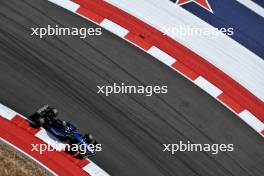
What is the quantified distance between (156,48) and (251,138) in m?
4.96

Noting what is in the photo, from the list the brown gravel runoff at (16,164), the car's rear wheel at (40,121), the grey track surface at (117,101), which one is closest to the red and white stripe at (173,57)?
the grey track surface at (117,101)

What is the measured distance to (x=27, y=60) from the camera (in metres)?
18.6

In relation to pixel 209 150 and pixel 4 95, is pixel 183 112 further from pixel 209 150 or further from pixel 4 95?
pixel 4 95

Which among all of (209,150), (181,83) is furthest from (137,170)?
(181,83)

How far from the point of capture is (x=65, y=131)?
1695cm

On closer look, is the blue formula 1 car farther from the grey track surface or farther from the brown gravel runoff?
the brown gravel runoff

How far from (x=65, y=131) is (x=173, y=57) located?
5559mm

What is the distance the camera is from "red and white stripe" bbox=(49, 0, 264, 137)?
63.4 feet

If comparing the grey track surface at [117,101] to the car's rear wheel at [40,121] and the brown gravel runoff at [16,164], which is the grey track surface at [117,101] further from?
the brown gravel runoff at [16,164]

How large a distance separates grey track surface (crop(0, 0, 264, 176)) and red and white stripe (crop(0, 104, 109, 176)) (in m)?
0.34

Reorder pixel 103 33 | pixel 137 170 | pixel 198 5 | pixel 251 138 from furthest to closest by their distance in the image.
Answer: pixel 198 5
pixel 103 33
pixel 251 138
pixel 137 170

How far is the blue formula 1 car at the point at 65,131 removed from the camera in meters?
16.9

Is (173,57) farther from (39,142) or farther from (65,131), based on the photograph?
(39,142)

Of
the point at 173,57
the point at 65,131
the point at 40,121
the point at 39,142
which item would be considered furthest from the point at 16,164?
the point at 173,57
